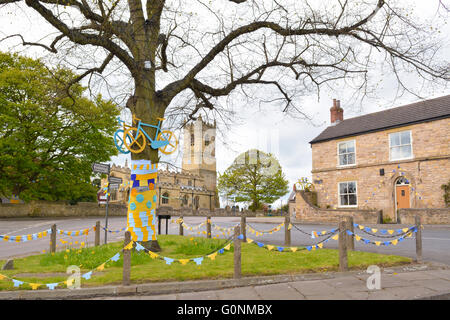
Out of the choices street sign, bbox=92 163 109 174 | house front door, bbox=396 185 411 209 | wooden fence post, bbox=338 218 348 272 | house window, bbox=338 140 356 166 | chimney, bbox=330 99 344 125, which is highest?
chimney, bbox=330 99 344 125

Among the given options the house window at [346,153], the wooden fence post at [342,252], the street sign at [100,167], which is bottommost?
the wooden fence post at [342,252]

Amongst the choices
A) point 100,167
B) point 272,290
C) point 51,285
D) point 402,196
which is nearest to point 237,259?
point 272,290

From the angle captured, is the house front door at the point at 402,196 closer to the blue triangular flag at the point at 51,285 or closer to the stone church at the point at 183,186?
the blue triangular flag at the point at 51,285

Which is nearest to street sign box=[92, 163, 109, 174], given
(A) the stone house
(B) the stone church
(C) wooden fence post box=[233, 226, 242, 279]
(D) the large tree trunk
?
(D) the large tree trunk

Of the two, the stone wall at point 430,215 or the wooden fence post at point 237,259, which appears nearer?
the wooden fence post at point 237,259

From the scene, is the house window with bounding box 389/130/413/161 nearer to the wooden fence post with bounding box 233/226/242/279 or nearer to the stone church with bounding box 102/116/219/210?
the wooden fence post with bounding box 233/226/242/279

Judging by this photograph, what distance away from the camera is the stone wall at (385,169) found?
19.1 metres

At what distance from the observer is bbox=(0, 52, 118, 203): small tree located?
968 inches

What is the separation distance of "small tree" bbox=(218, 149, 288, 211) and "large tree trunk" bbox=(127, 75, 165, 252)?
1665 inches

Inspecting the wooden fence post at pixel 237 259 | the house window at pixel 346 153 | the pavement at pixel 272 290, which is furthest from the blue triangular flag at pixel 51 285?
the house window at pixel 346 153

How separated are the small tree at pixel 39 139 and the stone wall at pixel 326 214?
17074 millimetres

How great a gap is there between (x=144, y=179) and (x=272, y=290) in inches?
190
